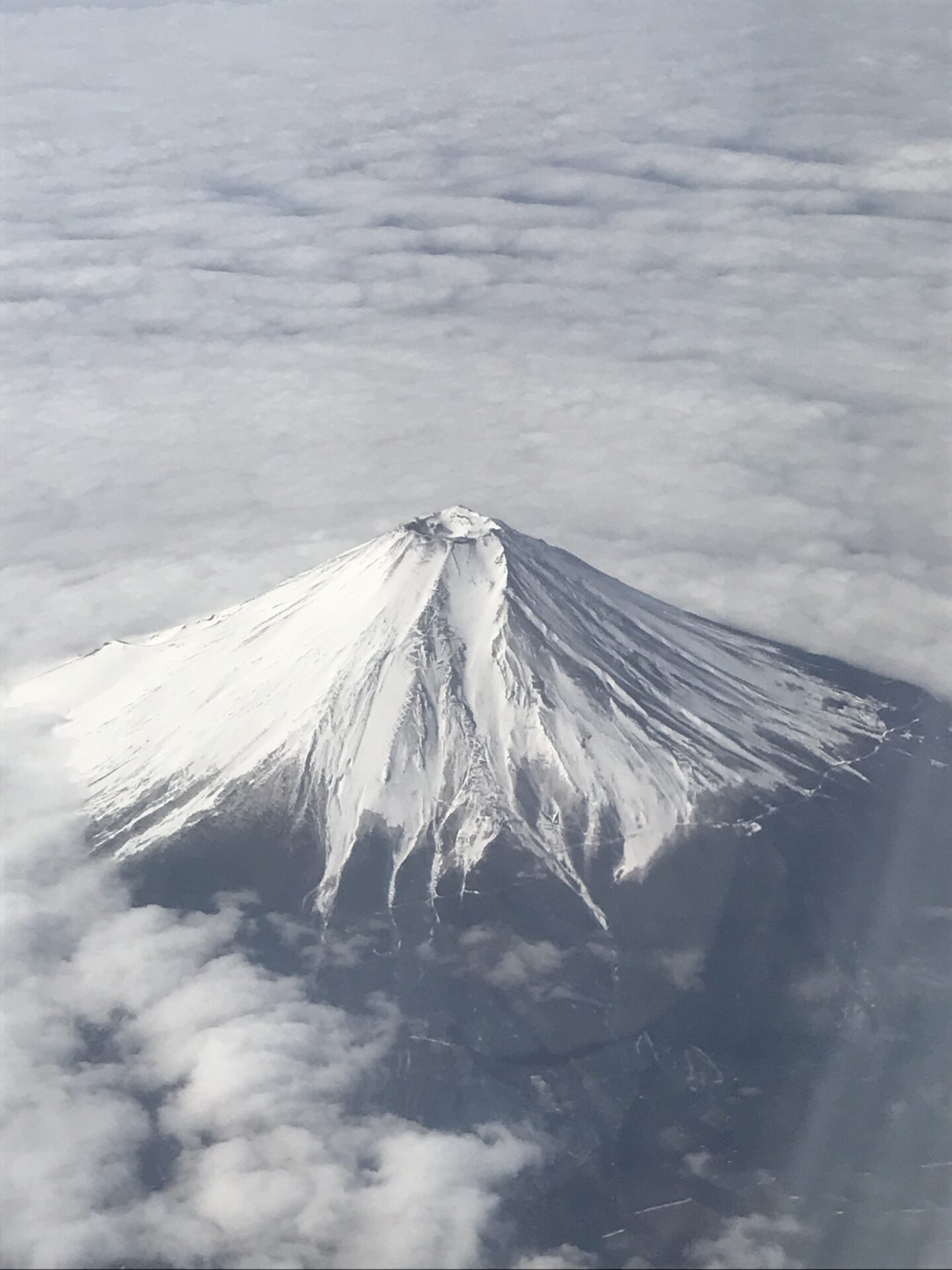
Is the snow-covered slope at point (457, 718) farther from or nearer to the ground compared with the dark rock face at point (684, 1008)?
farther from the ground

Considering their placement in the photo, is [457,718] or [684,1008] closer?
[684,1008]

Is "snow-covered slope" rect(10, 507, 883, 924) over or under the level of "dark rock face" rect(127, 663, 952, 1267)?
over

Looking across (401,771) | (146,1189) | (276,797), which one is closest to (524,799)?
(401,771)

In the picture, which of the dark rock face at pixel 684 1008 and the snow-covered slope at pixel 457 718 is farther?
the snow-covered slope at pixel 457 718

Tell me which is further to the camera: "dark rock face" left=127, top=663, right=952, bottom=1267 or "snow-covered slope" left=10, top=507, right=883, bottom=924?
"snow-covered slope" left=10, top=507, right=883, bottom=924

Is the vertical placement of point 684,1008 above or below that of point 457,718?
below
